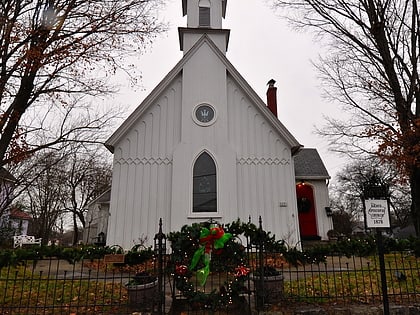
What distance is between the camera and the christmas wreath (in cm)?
498

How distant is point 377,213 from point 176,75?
9.03 metres

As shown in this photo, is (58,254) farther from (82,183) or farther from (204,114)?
(82,183)

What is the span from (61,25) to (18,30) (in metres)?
1.16

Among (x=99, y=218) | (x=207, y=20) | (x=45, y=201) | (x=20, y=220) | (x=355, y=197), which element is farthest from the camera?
(x=355, y=197)

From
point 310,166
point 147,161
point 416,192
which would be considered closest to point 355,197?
point 310,166

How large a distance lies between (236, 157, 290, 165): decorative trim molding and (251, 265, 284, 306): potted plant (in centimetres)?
590

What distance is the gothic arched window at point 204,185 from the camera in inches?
419

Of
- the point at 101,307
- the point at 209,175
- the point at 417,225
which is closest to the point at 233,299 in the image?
the point at 101,307

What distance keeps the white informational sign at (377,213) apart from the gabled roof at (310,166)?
44.3 ft

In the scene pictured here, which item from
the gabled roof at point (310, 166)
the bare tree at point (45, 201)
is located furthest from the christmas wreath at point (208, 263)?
the bare tree at point (45, 201)

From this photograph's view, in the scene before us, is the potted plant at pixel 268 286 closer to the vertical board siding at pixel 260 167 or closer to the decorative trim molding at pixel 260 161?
the vertical board siding at pixel 260 167

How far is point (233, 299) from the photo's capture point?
511 centimetres

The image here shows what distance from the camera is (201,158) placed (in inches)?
436

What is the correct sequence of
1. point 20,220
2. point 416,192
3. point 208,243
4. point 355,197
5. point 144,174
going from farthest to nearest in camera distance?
point 355,197 → point 20,220 → point 416,192 → point 144,174 → point 208,243
